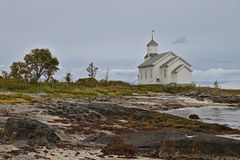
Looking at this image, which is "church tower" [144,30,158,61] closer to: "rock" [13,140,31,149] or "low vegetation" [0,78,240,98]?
"low vegetation" [0,78,240,98]

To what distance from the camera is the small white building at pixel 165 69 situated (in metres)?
71.2

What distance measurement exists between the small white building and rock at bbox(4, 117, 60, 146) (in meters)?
57.5

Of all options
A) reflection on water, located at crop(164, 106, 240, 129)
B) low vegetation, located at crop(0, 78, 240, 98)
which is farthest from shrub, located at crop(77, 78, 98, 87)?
reflection on water, located at crop(164, 106, 240, 129)

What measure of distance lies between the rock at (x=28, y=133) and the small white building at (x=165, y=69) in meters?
57.5

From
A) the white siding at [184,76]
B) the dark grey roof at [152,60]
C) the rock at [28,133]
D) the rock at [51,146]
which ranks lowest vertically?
the rock at [51,146]

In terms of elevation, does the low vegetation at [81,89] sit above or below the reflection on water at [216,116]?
above

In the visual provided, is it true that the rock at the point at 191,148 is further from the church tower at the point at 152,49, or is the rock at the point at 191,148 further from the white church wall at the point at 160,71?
the church tower at the point at 152,49

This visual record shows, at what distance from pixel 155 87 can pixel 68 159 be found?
55108mm

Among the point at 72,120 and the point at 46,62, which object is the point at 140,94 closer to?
the point at 46,62

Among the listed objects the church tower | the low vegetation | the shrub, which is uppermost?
the church tower

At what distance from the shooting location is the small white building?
71.2 meters

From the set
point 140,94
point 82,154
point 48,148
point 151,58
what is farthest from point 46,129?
point 151,58

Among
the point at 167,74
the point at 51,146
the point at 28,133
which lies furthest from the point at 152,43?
the point at 51,146

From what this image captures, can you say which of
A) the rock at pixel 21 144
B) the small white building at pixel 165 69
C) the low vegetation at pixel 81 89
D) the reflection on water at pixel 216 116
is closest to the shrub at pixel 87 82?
the low vegetation at pixel 81 89
